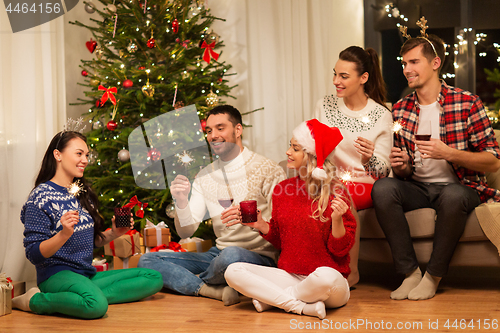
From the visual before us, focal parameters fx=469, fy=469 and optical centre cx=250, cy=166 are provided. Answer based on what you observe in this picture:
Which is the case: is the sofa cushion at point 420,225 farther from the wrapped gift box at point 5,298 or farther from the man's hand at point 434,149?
the wrapped gift box at point 5,298

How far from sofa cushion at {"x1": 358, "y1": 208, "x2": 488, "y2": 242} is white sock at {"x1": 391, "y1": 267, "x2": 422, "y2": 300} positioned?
207mm

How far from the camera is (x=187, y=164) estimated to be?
236 cm

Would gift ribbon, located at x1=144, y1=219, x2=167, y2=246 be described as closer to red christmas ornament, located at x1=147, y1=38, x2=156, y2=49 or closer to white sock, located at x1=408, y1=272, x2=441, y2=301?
red christmas ornament, located at x1=147, y1=38, x2=156, y2=49

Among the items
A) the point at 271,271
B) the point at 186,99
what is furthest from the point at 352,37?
the point at 271,271

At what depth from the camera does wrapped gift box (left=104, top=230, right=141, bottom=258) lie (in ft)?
9.61

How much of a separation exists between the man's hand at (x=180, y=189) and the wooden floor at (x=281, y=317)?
510 mm

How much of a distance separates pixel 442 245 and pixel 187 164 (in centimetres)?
132

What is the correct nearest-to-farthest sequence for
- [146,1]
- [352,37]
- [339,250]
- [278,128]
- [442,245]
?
[339,250]
[442,245]
[146,1]
[278,128]
[352,37]

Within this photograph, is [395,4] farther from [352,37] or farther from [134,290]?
[134,290]

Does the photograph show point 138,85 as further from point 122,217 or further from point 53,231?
point 53,231

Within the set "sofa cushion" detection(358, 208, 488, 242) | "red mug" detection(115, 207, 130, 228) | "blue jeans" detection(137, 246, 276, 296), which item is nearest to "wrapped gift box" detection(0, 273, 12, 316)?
"red mug" detection(115, 207, 130, 228)

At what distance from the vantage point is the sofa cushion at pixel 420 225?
2.35 metres

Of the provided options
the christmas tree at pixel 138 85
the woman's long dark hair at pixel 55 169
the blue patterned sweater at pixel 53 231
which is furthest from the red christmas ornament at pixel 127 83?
the blue patterned sweater at pixel 53 231

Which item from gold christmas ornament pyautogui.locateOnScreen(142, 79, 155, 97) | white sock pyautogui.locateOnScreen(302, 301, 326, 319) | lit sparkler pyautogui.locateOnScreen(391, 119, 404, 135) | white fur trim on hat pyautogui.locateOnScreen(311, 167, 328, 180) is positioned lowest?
white sock pyautogui.locateOnScreen(302, 301, 326, 319)
